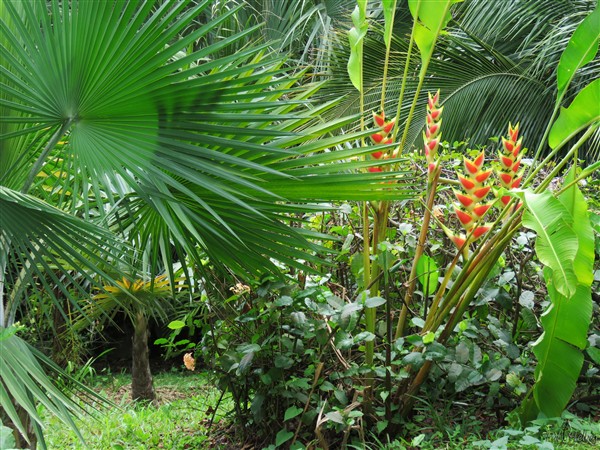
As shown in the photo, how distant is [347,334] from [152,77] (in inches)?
53.1

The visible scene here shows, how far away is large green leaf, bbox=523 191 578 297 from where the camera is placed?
2205 millimetres

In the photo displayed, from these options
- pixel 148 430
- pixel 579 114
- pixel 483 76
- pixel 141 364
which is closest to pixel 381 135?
pixel 579 114

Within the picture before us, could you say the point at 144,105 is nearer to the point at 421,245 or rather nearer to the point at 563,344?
the point at 421,245

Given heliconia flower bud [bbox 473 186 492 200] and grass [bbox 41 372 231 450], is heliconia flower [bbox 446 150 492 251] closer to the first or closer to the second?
heliconia flower bud [bbox 473 186 492 200]

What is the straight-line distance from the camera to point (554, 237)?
90.0 inches

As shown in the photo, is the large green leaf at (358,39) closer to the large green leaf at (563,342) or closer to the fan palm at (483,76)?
the large green leaf at (563,342)

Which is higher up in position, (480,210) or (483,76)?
(483,76)

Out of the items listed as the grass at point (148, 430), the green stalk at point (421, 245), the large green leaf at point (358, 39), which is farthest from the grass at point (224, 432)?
the large green leaf at point (358, 39)

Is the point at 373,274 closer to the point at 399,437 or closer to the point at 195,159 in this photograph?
the point at 399,437

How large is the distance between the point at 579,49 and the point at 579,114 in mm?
326

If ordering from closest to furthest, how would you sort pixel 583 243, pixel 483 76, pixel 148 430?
pixel 583 243, pixel 148 430, pixel 483 76

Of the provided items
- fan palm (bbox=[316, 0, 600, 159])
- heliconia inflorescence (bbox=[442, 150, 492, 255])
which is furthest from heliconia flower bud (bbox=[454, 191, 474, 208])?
fan palm (bbox=[316, 0, 600, 159])

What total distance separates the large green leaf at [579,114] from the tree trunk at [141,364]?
3566 mm

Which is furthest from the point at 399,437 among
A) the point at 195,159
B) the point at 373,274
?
the point at 195,159
